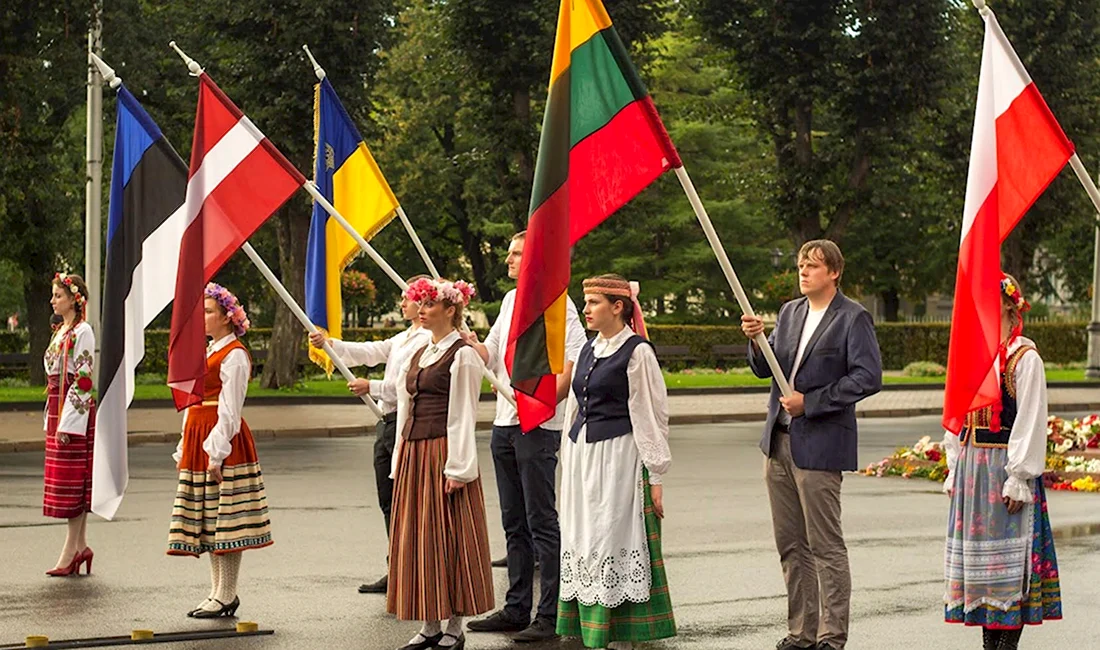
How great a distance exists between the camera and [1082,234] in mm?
55938

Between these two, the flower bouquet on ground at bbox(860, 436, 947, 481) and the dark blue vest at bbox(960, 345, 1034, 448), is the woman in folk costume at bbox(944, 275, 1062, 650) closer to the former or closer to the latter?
the dark blue vest at bbox(960, 345, 1034, 448)

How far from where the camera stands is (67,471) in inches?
448

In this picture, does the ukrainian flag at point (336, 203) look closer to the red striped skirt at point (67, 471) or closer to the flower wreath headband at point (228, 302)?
the flower wreath headband at point (228, 302)

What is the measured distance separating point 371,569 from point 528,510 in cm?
242

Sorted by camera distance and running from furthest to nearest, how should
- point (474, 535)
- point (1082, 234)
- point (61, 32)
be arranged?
1. point (1082, 234)
2. point (61, 32)
3. point (474, 535)

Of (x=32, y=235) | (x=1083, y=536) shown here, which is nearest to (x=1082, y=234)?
(x=32, y=235)

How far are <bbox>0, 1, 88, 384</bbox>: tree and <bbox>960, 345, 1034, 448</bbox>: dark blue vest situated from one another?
22.0 m

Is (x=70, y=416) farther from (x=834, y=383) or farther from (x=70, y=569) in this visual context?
(x=834, y=383)

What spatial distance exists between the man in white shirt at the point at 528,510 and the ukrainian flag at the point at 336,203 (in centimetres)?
220

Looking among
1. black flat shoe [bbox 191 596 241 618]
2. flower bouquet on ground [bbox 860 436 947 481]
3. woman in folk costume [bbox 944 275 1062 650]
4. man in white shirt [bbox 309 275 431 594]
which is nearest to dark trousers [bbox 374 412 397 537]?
man in white shirt [bbox 309 275 431 594]

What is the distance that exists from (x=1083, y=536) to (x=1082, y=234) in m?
44.7

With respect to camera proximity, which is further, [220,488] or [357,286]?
[357,286]

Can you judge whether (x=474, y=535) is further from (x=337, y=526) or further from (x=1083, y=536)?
(x=1083, y=536)

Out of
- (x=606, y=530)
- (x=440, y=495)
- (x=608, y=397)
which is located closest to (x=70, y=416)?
(x=440, y=495)
